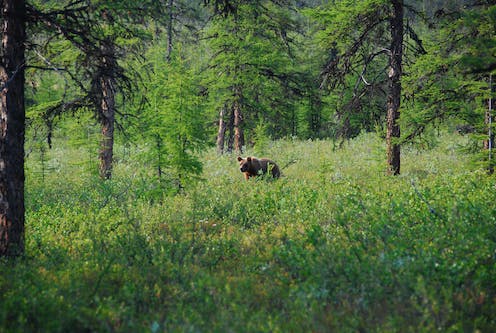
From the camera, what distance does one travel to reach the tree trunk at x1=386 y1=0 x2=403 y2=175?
1361cm

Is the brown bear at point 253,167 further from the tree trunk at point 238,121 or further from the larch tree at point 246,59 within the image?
the tree trunk at point 238,121

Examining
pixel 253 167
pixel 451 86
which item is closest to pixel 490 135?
pixel 451 86

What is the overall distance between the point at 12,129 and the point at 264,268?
4.55m

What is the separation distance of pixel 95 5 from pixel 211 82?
17.0 m

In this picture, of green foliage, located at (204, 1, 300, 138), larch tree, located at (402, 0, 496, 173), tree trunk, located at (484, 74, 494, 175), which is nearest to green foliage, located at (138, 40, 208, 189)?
larch tree, located at (402, 0, 496, 173)

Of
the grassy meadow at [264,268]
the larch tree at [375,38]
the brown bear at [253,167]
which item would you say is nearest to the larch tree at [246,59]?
the larch tree at [375,38]

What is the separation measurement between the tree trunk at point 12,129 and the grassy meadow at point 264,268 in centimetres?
53

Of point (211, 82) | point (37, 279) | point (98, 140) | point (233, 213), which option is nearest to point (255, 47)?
point (211, 82)

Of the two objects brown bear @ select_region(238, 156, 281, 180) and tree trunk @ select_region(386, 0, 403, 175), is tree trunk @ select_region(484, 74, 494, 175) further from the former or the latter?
brown bear @ select_region(238, 156, 281, 180)

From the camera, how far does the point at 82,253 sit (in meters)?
6.62

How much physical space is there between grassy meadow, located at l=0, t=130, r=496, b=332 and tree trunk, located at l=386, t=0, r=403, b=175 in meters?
4.17

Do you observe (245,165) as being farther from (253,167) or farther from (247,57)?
(247,57)

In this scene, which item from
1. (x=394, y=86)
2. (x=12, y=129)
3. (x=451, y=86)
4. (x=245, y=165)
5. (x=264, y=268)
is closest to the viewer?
(x=264, y=268)

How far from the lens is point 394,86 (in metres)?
13.9
